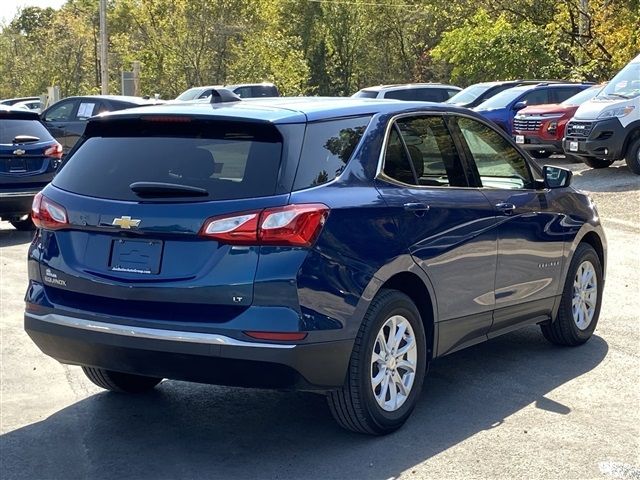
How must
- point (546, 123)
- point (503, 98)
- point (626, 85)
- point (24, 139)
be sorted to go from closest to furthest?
point (24, 139), point (626, 85), point (546, 123), point (503, 98)

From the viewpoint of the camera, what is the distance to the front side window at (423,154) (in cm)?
545

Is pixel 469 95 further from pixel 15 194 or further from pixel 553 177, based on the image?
pixel 553 177

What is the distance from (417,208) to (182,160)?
1.32 m

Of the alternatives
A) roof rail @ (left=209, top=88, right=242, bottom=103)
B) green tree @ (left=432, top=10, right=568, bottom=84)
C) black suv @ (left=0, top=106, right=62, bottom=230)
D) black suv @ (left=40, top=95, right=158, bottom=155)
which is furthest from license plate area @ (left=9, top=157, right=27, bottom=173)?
green tree @ (left=432, top=10, right=568, bottom=84)

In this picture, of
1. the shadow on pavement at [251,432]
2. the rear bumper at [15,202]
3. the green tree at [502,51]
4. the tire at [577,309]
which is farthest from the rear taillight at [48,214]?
the green tree at [502,51]

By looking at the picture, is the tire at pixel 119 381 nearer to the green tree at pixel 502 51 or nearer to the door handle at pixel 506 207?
the door handle at pixel 506 207

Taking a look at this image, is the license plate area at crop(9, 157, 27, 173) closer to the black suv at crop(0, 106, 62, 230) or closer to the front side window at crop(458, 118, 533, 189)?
the black suv at crop(0, 106, 62, 230)

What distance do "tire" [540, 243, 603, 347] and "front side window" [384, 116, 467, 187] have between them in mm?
1466

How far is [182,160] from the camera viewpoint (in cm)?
492

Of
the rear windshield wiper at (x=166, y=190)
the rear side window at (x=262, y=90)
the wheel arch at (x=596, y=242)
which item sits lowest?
the rear side window at (x=262, y=90)

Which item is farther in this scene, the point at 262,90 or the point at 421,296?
the point at 262,90

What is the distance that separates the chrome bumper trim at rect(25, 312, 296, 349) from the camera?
4.56 m

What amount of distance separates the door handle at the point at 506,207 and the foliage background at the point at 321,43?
2381 centimetres

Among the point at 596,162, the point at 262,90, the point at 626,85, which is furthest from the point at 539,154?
the point at 262,90
